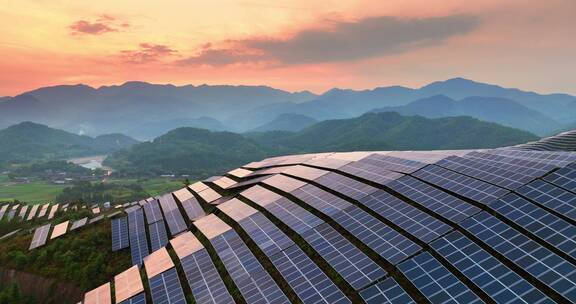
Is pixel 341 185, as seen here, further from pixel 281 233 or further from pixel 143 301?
pixel 143 301

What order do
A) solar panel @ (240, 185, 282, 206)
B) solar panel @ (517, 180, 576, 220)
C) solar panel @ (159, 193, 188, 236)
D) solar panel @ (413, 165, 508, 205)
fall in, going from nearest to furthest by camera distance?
solar panel @ (517, 180, 576, 220)
solar panel @ (413, 165, 508, 205)
solar panel @ (240, 185, 282, 206)
solar panel @ (159, 193, 188, 236)

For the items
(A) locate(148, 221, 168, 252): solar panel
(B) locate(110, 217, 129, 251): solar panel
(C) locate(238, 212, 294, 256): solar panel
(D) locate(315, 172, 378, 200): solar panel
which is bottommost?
(B) locate(110, 217, 129, 251): solar panel

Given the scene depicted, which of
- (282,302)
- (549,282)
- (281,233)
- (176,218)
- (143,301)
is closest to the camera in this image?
(549,282)

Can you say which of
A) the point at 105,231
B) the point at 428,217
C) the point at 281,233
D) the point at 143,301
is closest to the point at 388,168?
the point at 428,217

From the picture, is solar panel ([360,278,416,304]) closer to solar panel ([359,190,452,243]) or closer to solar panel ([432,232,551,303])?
solar panel ([432,232,551,303])

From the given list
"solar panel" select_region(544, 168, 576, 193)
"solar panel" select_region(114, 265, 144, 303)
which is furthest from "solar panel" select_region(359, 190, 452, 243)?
"solar panel" select_region(114, 265, 144, 303)
